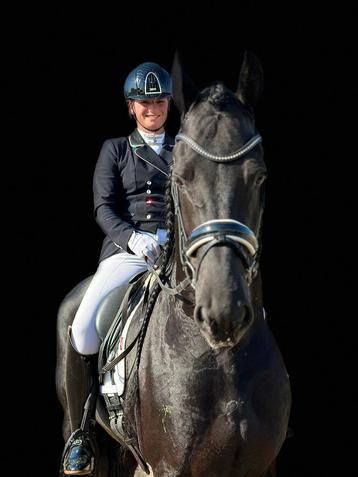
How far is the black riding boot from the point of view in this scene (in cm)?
733

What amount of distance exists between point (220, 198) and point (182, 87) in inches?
33.0

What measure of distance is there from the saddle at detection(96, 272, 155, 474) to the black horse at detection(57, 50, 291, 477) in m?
0.28

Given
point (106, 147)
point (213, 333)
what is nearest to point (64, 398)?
point (106, 147)

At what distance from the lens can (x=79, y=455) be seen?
287 inches

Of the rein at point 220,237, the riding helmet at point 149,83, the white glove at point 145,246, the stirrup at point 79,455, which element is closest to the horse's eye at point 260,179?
the rein at point 220,237

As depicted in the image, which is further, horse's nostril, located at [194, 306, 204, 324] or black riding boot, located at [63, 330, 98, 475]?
black riding boot, located at [63, 330, 98, 475]

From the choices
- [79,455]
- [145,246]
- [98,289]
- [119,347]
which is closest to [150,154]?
[145,246]

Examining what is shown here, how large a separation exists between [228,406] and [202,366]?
288 millimetres

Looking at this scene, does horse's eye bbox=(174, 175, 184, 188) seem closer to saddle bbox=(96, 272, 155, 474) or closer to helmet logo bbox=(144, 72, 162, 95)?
saddle bbox=(96, 272, 155, 474)

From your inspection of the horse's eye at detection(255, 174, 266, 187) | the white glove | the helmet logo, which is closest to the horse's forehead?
the horse's eye at detection(255, 174, 266, 187)

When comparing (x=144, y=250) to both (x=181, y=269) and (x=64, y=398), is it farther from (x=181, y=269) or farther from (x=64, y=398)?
(x=64, y=398)

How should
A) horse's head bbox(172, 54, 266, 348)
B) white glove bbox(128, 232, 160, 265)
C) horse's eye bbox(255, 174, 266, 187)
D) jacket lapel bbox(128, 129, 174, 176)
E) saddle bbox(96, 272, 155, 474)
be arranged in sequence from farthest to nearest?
jacket lapel bbox(128, 129, 174, 176) < white glove bbox(128, 232, 160, 265) < saddle bbox(96, 272, 155, 474) < horse's eye bbox(255, 174, 266, 187) < horse's head bbox(172, 54, 266, 348)

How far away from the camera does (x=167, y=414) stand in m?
5.88

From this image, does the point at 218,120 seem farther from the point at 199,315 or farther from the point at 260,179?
the point at 199,315
